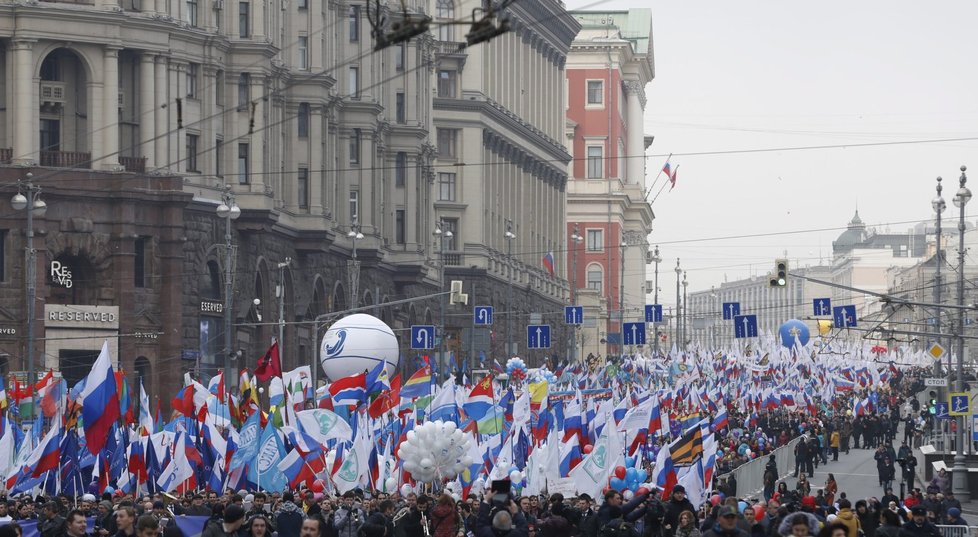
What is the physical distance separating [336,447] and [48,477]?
477cm

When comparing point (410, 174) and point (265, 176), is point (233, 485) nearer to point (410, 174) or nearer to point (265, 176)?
point (265, 176)

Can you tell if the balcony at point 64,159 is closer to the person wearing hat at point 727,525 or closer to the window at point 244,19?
the window at point 244,19

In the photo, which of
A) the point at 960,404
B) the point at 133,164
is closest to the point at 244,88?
the point at 133,164

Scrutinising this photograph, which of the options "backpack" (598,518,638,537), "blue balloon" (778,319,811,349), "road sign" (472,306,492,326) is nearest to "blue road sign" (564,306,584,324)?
"road sign" (472,306,492,326)

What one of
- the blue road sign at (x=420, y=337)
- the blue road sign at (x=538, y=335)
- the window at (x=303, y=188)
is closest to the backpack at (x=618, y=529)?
the blue road sign at (x=420, y=337)

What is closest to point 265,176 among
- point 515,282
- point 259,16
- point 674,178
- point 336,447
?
A: point 259,16

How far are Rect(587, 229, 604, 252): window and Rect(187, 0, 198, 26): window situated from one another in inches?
3459

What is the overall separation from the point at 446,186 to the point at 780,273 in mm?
59859

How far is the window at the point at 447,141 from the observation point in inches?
4252

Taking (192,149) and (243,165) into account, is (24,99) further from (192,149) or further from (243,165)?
(243,165)

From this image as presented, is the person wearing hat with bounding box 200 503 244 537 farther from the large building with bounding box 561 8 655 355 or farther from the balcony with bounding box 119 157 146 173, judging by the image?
the large building with bounding box 561 8 655 355

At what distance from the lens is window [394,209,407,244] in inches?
3565

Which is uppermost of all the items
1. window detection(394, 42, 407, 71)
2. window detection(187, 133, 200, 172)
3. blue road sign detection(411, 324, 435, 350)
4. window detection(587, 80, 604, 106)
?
window detection(587, 80, 604, 106)

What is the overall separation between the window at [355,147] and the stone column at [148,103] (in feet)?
63.6
